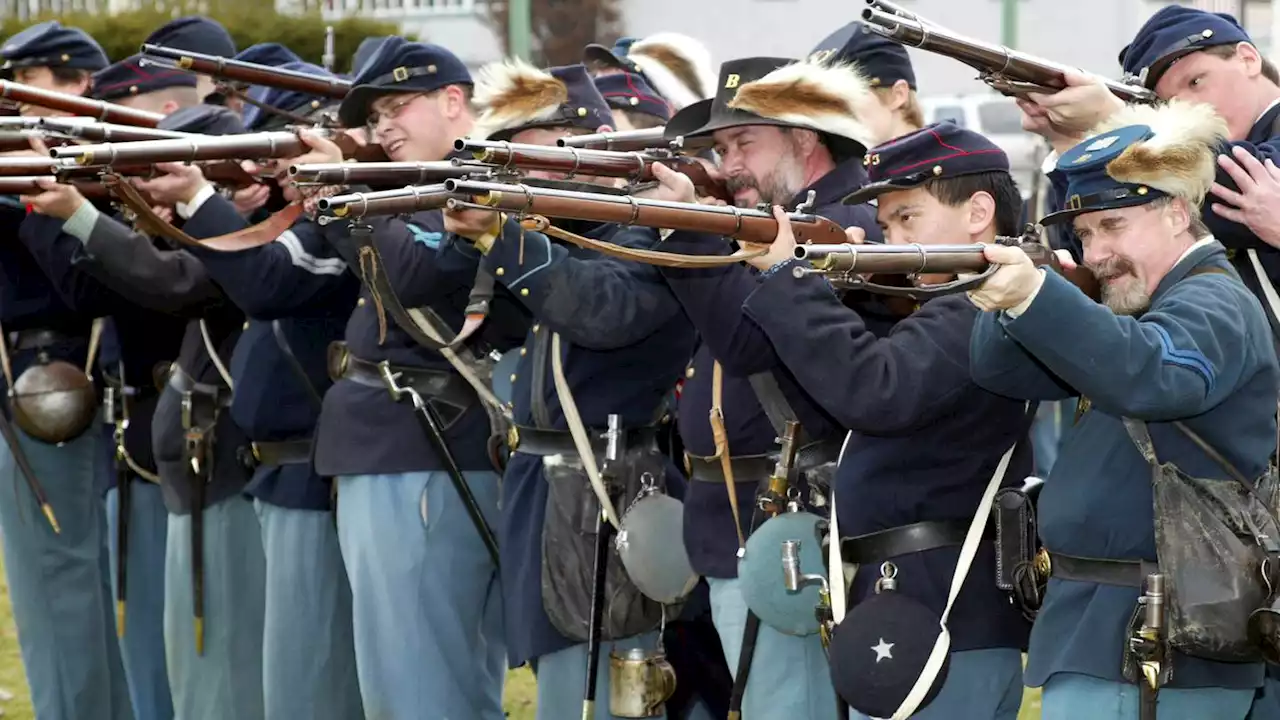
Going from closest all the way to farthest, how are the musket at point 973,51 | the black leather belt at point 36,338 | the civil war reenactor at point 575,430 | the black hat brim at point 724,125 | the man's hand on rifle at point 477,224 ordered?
the musket at point 973,51, the black hat brim at point 724,125, the man's hand on rifle at point 477,224, the civil war reenactor at point 575,430, the black leather belt at point 36,338

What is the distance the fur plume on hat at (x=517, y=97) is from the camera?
20.8 ft

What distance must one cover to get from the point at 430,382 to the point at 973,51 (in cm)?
250

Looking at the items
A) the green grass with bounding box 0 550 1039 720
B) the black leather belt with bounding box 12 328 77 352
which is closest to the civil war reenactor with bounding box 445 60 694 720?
the green grass with bounding box 0 550 1039 720

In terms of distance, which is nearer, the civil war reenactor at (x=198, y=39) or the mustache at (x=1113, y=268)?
the mustache at (x=1113, y=268)

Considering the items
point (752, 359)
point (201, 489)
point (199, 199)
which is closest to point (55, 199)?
point (199, 199)

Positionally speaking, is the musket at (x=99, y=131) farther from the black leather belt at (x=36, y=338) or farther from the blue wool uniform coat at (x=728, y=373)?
the blue wool uniform coat at (x=728, y=373)

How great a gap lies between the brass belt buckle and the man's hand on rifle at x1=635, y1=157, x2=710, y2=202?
1.35 metres

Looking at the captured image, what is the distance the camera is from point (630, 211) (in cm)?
482

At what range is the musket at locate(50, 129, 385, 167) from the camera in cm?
609

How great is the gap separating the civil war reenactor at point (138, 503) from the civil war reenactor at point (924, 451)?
12.9 feet

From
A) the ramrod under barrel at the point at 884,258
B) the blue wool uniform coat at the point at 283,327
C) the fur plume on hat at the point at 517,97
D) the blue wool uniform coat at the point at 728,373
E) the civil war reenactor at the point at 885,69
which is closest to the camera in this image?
the ramrod under barrel at the point at 884,258

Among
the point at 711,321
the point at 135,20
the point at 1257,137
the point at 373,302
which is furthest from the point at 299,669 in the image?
the point at 135,20

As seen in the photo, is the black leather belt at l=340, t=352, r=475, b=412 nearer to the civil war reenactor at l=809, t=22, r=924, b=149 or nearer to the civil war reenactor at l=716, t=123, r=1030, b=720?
the civil war reenactor at l=809, t=22, r=924, b=149

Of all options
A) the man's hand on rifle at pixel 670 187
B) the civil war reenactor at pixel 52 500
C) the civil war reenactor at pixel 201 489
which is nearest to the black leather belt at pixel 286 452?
the civil war reenactor at pixel 201 489
